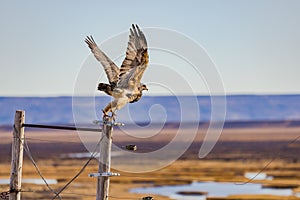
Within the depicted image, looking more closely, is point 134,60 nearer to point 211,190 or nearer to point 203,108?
point 211,190

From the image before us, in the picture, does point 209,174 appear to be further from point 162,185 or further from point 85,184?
point 85,184

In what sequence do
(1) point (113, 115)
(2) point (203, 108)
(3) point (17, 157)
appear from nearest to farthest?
(1) point (113, 115), (3) point (17, 157), (2) point (203, 108)

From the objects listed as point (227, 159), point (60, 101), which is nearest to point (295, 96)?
point (60, 101)

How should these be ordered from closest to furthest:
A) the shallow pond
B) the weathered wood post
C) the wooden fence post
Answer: the wooden fence post → the weathered wood post → the shallow pond

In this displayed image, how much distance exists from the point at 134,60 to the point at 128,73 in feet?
0.83

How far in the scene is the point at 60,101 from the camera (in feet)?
489

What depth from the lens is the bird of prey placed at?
1046cm

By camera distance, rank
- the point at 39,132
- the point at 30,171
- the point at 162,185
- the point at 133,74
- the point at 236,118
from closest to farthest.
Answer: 1. the point at 133,74
2. the point at 162,185
3. the point at 30,171
4. the point at 39,132
5. the point at 236,118

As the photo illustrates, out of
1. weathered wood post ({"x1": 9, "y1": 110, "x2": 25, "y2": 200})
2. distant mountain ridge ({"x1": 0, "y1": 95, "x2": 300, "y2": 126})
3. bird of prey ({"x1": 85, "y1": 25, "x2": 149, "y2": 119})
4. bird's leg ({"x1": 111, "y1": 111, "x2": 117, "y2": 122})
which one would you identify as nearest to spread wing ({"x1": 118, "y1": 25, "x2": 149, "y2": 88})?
bird of prey ({"x1": 85, "y1": 25, "x2": 149, "y2": 119})

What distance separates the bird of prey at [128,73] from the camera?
1046cm

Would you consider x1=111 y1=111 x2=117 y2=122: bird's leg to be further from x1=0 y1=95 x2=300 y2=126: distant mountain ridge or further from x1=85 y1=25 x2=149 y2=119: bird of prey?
x1=0 y1=95 x2=300 y2=126: distant mountain ridge

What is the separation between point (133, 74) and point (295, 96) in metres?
156

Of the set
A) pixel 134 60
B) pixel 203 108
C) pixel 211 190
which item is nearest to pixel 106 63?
pixel 134 60

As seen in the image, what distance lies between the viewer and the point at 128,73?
10789 millimetres
